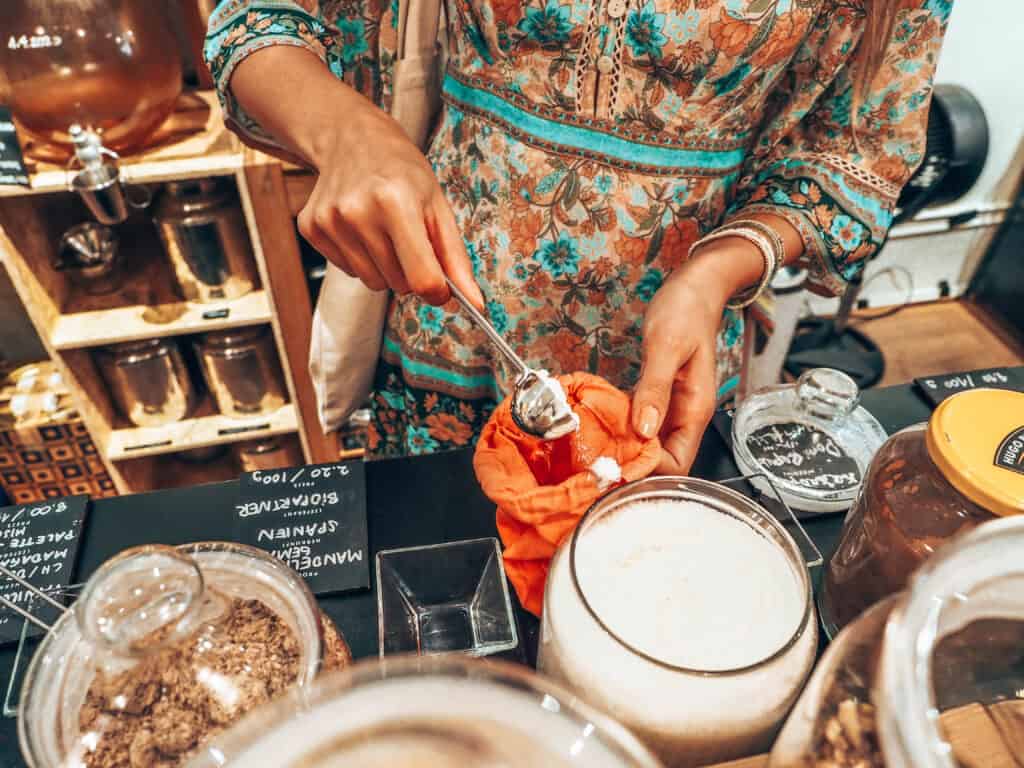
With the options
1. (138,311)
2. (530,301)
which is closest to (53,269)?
(138,311)

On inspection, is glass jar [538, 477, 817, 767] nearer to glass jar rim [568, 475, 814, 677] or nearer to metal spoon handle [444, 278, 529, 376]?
glass jar rim [568, 475, 814, 677]

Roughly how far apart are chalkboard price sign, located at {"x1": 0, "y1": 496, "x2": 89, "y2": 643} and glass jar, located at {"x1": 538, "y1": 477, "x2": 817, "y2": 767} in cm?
52

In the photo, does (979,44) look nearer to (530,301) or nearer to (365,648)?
(530,301)

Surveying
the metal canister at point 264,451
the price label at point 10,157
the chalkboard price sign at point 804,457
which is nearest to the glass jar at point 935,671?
the chalkboard price sign at point 804,457

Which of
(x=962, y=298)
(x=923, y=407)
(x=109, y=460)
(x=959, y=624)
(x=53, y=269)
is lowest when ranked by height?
(x=962, y=298)

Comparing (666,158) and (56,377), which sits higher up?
(666,158)

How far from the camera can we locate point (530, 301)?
3.62ft

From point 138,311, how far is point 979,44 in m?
2.82

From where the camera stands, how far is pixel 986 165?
2.65 metres

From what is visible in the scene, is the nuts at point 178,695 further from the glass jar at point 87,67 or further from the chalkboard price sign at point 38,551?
the glass jar at point 87,67

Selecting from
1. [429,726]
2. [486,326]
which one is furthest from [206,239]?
[429,726]

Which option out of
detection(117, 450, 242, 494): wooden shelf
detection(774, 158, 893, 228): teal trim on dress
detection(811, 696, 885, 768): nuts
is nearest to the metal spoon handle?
detection(811, 696, 885, 768): nuts

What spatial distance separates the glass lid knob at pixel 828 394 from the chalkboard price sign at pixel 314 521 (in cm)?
57

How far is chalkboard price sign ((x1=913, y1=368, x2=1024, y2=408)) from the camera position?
3.05 ft
